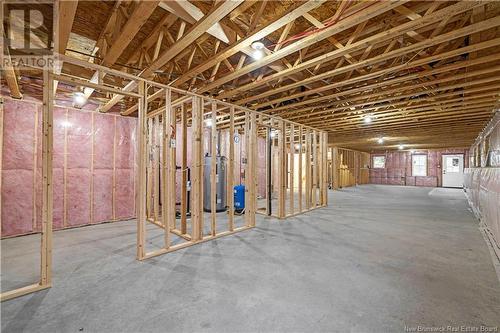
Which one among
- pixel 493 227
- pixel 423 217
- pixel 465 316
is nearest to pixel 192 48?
pixel 465 316

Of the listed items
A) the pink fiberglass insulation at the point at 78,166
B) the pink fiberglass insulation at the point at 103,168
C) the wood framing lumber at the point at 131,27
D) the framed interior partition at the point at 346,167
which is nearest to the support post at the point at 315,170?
the pink fiberglass insulation at the point at 103,168

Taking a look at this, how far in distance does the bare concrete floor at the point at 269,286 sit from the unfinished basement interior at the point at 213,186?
0.07 feet

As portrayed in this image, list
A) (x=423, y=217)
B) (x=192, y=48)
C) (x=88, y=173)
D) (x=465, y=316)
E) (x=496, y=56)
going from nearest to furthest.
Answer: (x=465, y=316) < (x=496, y=56) < (x=192, y=48) < (x=88, y=173) < (x=423, y=217)

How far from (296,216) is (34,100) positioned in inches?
230

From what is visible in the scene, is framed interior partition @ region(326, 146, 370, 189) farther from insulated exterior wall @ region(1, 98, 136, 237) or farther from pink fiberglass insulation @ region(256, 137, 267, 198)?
insulated exterior wall @ region(1, 98, 136, 237)

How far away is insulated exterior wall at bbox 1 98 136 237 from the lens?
12.5 feet

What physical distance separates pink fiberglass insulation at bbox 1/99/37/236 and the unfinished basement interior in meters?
0.02

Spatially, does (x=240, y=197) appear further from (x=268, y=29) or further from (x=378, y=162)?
(x=378, y=162)

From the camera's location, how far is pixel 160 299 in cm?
205

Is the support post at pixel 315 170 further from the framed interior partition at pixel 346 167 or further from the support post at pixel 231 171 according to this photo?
the framed interior partition at pixel 346 167

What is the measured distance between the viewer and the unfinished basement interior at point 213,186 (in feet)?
6.35

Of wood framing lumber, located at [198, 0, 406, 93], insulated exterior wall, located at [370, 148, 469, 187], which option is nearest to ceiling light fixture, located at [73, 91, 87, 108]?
→ wood framing lumber, located at [198, 0, 406, 93]

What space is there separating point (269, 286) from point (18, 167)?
4.63 metres

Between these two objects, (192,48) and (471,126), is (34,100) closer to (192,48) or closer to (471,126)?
(192,48)
